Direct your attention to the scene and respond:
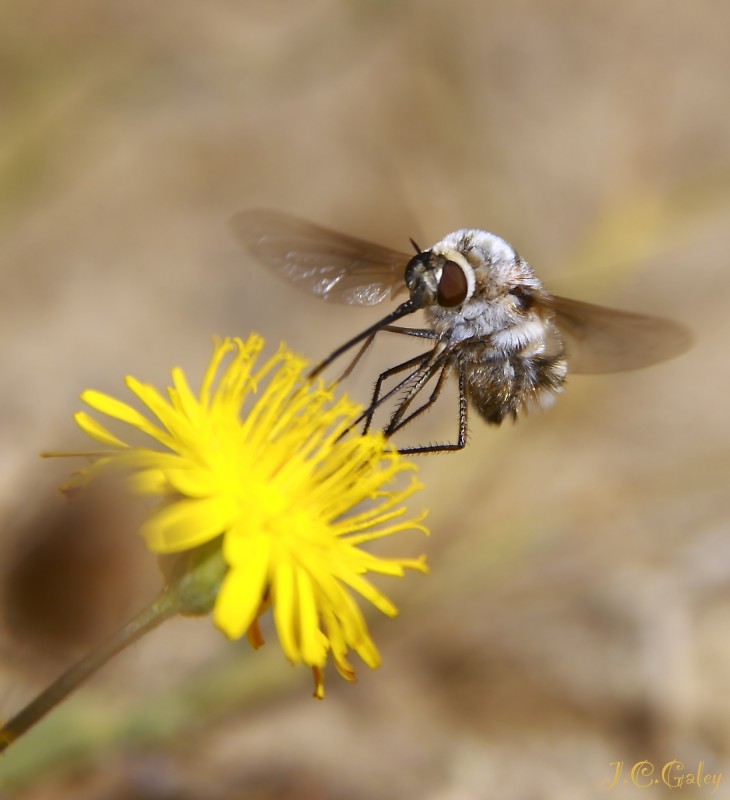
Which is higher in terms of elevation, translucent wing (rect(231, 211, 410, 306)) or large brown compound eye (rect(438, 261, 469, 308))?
translucent wing (rect(231, 211, 410, 306))

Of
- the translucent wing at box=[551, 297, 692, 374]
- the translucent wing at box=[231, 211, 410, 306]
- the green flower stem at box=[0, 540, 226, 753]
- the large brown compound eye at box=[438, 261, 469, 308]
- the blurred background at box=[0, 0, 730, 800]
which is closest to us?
the green flower stem at box=[0, 540, 226, 753]

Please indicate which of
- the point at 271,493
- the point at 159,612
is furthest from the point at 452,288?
the point at 159,612

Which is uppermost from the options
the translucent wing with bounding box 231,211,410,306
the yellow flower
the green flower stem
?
the translucent wing with bounding box 231,211,410,306

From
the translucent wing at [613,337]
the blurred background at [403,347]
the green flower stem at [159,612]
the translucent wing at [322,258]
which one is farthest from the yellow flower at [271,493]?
the blurred background at [403,347]

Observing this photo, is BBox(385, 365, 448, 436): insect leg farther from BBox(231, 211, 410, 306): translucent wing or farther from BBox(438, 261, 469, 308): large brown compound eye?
BBox(231, 211, 410, 306): translucent wing

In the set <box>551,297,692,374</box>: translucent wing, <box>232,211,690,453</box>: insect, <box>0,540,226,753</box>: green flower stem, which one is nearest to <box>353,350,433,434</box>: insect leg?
<box>232,211,690,453</box>: insect

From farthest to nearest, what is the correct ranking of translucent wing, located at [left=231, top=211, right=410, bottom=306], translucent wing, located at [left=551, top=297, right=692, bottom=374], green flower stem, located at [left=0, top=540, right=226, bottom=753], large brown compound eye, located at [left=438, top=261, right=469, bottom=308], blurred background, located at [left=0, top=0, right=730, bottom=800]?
blurred background, located at [left=0, top=0, right=730, bottom=800] → translucent wing, located at [left=231, top=211, right=410, bottom=306] → translucent wing, located at [left=551, top=297, right=692, bottom=374] → large brown compound eye, located at [left=438, top=261, right=469, bottom=308] → green flower stem, located at [left=0, top=540, right=226, bottom=753]

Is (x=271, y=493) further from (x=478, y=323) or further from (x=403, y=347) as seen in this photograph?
(x=403, y=347)

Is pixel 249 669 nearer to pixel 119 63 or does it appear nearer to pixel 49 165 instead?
pixel 49 165

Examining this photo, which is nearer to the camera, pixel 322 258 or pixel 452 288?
pixel 452 288
